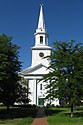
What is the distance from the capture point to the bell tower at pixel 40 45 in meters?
76.1

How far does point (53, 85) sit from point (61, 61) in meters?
2.81

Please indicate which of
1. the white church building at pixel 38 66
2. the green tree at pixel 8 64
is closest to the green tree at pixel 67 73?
the green tree at pixel 8 64

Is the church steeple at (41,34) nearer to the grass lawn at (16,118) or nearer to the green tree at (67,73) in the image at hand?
the grass lawn at (16,118)

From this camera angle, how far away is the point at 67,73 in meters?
33.1

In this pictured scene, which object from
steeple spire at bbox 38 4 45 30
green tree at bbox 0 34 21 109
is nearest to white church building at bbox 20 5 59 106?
steeple spire at bbox 38 4 45 30

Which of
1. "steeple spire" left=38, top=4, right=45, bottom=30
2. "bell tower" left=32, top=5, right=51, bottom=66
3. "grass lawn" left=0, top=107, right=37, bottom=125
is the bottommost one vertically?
"grass lawn" left=0, top=107, right=37, bottom=125

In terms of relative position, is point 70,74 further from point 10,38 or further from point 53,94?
point 10,38

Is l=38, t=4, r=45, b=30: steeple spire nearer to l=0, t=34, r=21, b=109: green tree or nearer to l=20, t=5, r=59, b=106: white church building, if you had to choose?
l=20, t=5, r=59, b=106: white church building

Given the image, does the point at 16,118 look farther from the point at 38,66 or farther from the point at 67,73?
the point at 38,66

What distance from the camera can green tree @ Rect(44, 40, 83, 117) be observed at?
32188mm

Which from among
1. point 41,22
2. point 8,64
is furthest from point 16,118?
point 41,22

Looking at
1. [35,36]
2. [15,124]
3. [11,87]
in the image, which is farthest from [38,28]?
[15,124]

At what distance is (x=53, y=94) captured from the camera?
109 feet

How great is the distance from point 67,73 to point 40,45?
44.3 meters
